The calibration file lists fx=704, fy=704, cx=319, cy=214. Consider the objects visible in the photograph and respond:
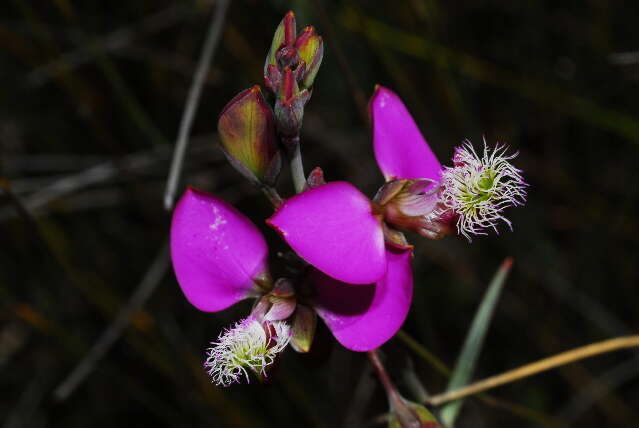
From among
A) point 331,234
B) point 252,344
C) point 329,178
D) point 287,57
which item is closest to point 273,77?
point 287,57

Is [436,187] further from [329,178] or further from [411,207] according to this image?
[329,178]

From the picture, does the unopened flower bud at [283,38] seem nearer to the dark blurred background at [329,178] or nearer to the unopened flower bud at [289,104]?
the unopened flower bud at [289,104]

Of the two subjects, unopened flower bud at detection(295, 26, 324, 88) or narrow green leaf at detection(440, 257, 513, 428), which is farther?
narrow green leaf at detection(440, 257, 513, 428)

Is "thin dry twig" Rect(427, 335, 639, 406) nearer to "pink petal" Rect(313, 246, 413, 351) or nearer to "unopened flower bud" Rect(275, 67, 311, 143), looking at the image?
"pink petal" Rect(313, 246, 413, 351)

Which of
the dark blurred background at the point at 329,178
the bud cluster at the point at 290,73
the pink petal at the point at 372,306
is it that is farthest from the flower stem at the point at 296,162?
the dark blurred background at the point at 329,178

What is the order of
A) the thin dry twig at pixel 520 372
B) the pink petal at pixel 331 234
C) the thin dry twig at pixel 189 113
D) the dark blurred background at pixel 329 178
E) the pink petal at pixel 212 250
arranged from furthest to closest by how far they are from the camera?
the dark blurred background at pixel 329 178, the thin dry twig at pixel 189 113, the thin dry twig at pixel 520 372, the pink petal at pixel 212 250, the pink petal at pixel 331 234

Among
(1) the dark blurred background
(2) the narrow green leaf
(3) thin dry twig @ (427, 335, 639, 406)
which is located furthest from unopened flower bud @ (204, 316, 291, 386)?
(1) the dark blurred background

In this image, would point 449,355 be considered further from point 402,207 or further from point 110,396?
point 402,207
